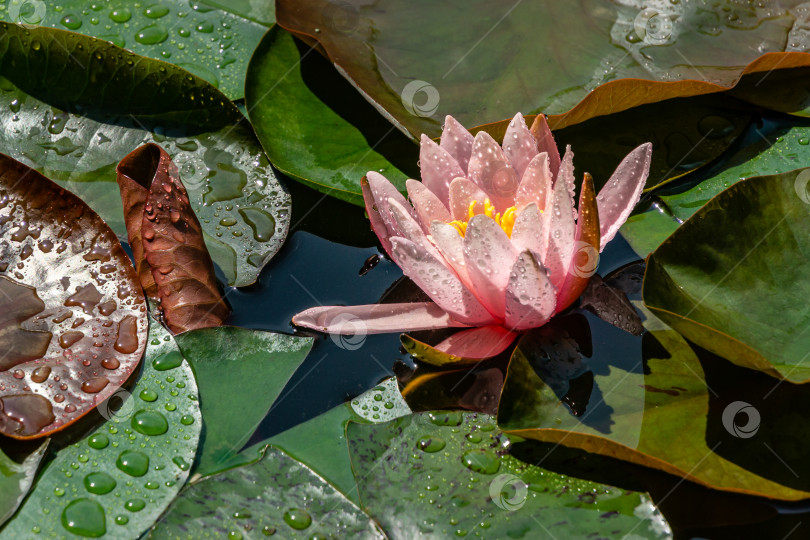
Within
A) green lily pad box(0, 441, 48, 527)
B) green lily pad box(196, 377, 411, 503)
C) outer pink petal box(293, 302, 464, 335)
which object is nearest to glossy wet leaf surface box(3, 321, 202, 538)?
green lily pad box(0, 441, 48, 527)

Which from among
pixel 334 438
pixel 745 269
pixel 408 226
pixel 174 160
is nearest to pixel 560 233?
pixel 408 226

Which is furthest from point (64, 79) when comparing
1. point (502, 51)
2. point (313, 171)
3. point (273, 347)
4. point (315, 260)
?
point (502, 51)

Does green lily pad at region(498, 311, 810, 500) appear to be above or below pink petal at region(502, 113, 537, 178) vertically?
below

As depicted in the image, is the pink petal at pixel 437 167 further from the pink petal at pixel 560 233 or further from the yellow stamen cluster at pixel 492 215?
the pink petal at pixel 560 233

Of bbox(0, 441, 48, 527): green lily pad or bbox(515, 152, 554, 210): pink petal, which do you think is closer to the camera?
bbox(0, 441, 48, 527): green lily pad

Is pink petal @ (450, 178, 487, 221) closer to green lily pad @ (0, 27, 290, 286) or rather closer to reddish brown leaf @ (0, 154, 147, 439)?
green lily pad @ (0, 27, 290, 286)

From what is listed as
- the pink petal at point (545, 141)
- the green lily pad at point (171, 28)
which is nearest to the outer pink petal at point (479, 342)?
the pink petal at point (545, 141)

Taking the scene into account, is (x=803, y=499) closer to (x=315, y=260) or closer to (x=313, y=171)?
(x=315, y=260)
